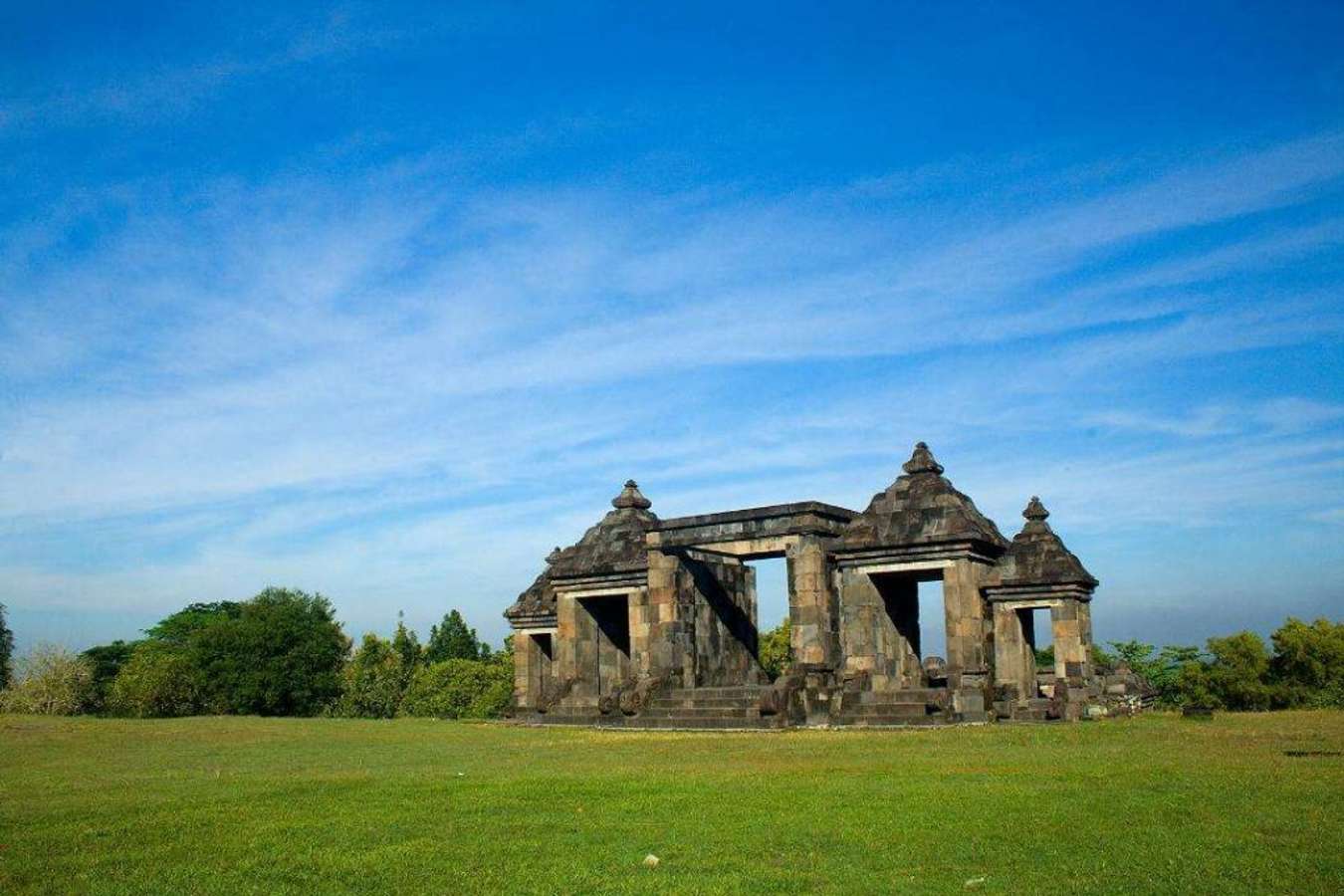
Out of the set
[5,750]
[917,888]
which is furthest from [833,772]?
[5,750]

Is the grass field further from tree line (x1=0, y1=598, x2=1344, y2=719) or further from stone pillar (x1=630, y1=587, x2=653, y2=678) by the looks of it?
tree line (x1=0, y1=598, x2=1344, y2=719)

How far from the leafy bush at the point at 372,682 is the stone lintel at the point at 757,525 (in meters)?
24.0

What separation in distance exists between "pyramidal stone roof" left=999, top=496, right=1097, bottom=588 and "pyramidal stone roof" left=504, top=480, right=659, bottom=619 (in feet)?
32.9

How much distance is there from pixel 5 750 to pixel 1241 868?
20.3 m

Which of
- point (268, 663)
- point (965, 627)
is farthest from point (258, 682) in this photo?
point (965, 627)

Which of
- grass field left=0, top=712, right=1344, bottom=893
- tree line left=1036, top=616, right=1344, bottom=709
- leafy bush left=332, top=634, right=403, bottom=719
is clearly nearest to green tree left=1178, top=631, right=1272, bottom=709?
tree line left=1036, top=616, right=1344, bottom=709

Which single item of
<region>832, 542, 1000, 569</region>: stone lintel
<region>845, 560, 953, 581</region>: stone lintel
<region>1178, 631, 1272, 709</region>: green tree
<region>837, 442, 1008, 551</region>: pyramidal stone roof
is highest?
<region>837, 442, 1008, 551</region>: pyramidal stone roof

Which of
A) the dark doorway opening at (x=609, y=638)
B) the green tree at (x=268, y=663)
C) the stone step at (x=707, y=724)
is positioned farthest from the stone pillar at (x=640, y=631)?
the green tree at (x=268, y=663)

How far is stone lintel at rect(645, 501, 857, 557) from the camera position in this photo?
2902 centimetres

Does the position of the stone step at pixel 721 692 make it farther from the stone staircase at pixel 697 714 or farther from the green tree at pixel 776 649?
the green tree at pixel 776 649

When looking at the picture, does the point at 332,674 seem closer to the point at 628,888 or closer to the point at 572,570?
the point at 572,570

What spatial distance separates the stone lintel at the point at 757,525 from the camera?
29.0 meters

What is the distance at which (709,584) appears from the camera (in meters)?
33.3

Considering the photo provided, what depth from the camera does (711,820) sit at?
10.5 metres
